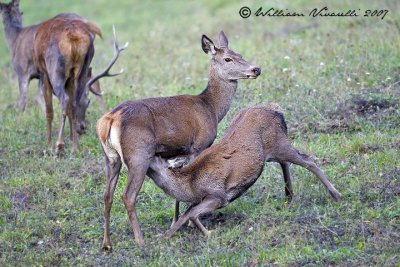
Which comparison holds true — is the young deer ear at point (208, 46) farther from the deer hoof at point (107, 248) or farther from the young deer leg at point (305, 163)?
the deer hoof at point (107, 248)

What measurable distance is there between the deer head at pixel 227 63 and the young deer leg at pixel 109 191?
1718 mm

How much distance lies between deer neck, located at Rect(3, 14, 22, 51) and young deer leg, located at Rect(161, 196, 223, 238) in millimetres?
5740

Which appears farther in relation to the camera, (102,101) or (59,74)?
(102,101)

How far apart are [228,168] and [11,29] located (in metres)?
5.92

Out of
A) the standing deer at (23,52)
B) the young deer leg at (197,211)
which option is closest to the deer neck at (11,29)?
the standing deer at (23,52)

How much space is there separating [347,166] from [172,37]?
7.53 metres

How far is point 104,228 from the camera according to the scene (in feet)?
23.5

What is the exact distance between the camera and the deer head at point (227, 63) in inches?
320

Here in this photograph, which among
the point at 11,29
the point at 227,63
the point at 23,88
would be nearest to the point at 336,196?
the point at 227,63

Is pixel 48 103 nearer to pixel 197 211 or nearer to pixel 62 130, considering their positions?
pixel 62 130

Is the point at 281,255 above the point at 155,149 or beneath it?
beneath

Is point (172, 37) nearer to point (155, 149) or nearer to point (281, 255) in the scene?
point (155, 149)

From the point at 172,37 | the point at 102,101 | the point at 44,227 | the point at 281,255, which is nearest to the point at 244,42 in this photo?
the point at 172,37

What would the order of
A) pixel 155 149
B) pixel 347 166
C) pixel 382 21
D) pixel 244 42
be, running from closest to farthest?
pixel 155 149 → pixel 347 166 → pixel 382 21 → pixel 244 42
